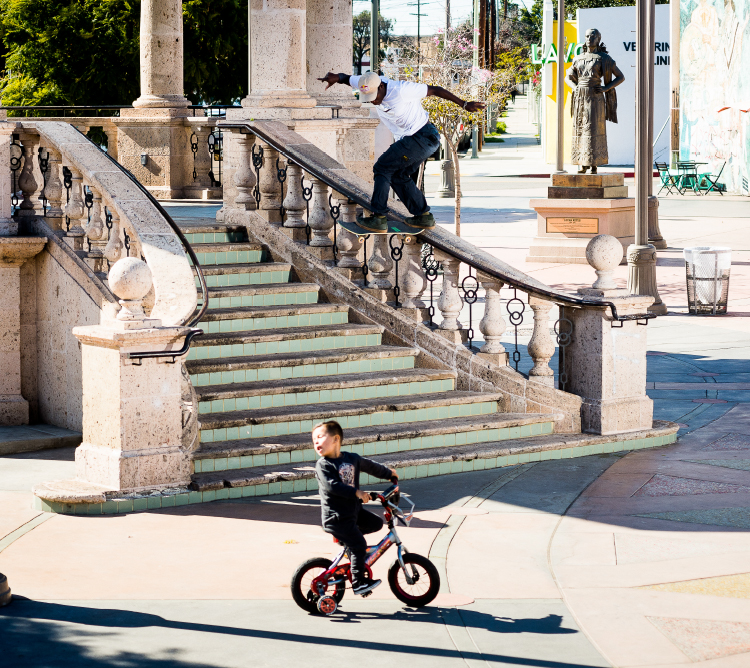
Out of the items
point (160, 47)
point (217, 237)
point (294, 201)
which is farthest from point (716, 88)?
point (217, 237)

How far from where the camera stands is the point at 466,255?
34.2ft

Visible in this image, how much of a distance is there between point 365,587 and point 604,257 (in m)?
4.58

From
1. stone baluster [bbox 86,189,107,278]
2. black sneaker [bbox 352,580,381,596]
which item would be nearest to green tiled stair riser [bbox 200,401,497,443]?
stone baluster [bbox 86,189,107,278]

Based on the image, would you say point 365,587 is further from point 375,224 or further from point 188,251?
point 375,224

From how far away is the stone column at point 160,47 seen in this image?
664 inches

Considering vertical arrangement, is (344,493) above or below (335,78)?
below

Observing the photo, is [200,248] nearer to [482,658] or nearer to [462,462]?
[462,462]

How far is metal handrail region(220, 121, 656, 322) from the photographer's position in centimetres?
1002

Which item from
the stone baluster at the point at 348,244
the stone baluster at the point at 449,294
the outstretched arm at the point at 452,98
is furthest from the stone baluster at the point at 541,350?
the stone baluster at the point at 348,244

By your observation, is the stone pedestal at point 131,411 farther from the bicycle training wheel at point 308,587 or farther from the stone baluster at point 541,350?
the stone baluster at point 541,350

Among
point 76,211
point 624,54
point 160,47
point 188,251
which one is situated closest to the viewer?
point 188,251

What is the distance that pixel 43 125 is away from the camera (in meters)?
10.8

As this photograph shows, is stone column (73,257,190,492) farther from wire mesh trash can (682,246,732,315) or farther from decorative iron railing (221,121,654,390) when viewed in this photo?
wire mesh trash can (682,246,732,315)

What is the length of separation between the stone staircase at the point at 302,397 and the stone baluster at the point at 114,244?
3.03 ft
